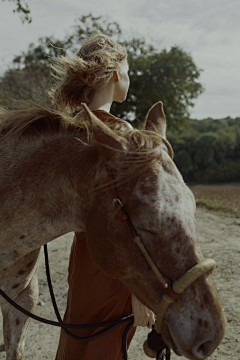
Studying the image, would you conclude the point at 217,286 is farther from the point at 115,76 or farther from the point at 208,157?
the point at 208,157

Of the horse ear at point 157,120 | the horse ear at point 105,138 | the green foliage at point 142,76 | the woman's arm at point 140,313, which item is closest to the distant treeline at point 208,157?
the green foliage at point 142,76

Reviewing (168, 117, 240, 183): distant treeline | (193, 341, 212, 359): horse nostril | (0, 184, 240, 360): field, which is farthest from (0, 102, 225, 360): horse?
(168, 117, 240, 183): distant treeline

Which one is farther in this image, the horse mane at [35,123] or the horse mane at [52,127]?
the horse mane at [35,123]

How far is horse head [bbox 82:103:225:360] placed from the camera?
114 cm

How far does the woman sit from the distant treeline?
119 feet

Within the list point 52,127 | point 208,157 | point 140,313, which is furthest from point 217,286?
point 208,157

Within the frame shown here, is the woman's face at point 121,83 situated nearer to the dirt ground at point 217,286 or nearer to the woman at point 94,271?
the woman at point 94,271

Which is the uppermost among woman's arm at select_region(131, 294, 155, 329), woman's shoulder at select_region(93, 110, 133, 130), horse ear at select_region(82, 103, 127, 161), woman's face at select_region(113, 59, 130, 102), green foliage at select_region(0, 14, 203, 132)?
green foliage at select_region(0, 14, 203, 132)

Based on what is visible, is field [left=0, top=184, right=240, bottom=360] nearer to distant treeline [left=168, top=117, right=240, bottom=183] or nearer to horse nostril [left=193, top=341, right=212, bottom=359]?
horse nostril [left=193, top=341, right=212, bottom=359]

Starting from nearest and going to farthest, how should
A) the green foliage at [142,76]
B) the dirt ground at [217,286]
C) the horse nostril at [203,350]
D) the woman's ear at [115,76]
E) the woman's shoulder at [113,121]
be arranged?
the horse nostril at [203,350]
the woman's shoulder at [113,121]
the woman's ear at [115,76]
the dirt ground at [217,286]
the green foliage at [142,76]

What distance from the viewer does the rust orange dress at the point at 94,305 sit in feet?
5.41

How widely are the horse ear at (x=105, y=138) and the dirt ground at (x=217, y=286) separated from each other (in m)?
2.40

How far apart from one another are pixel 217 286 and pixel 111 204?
11.4ft

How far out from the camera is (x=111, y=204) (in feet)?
4.24
